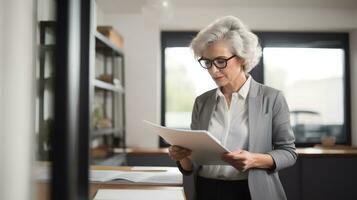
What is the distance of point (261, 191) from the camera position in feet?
3.37

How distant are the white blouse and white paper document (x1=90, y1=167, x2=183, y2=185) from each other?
14 centimetres

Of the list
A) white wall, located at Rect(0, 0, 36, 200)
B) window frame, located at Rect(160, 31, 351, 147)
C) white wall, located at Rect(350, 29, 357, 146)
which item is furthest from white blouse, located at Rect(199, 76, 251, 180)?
white wall, located at Rect(350, 29, 357, 146)

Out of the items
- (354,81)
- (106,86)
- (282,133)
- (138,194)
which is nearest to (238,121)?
(282,133)

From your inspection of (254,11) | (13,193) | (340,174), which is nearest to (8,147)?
(13,193)

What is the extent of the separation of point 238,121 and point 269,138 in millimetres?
114

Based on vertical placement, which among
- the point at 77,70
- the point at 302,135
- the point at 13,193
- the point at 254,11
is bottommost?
the point at 302,135

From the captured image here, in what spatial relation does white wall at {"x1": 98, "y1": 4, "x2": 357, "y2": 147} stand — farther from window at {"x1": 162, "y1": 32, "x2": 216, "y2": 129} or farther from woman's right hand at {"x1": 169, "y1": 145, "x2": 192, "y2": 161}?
woman's right hand at {"x1": 169, "y1": 145, "x2": 192, "y2": 161}

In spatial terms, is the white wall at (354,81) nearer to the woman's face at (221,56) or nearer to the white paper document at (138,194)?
the woman's face at (221,56)

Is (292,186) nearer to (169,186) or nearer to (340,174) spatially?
(340,174)

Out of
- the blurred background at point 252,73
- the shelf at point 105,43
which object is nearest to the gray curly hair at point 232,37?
the blurred background at point 252,73

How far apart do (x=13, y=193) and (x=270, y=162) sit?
0.82 meters

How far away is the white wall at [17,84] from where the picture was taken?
0.35 metres

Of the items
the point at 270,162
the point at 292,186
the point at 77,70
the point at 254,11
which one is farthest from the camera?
the point at 254,11

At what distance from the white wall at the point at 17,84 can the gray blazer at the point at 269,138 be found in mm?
803
